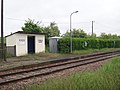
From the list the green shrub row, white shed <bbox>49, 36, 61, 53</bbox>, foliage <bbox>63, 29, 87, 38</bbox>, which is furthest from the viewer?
foliage <bbox>63, 29, 87, 38</bbox>

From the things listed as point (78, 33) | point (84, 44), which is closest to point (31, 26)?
point (84, 44)

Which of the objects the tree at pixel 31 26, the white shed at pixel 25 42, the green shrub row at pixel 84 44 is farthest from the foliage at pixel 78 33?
the white shed at pixel 25 42

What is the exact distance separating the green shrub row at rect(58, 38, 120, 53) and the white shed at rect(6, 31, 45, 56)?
4.04 metres

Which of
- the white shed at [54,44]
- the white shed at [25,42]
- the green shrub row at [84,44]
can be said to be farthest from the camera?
the green shrub row at [84,44]

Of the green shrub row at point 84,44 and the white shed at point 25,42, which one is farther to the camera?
the green shrub row at point 84,44

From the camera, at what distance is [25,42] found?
32625 mm

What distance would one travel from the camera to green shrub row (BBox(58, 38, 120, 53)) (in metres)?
38.9

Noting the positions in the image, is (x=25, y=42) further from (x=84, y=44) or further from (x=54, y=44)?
(x=84, y=44)

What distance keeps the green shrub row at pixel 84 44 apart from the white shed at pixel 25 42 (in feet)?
13.2

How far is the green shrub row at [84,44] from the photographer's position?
Answer: 38906 millimetres

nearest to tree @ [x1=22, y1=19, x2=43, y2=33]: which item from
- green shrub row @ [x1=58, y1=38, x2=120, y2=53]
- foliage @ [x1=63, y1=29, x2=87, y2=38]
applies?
green shrub row @ [x1=58, y1=38, x2=120, y2=53]

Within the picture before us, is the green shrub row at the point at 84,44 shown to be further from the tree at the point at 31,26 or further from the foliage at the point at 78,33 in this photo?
the foliage at the point at 78,33

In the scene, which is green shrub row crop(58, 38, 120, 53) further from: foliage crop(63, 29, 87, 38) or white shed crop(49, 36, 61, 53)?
foliage crop(63, 29, 87, 38)

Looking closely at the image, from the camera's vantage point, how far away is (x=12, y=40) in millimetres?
31516
